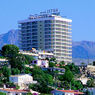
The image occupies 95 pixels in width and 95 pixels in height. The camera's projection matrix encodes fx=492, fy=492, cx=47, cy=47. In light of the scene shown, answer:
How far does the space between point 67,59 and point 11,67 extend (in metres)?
65.7

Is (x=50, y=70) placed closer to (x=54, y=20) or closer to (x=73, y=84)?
(x=73, y=84)

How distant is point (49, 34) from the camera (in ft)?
602

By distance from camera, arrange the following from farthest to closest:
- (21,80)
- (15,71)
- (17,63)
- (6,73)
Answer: (17,63) → (15,71) → (6,73) → (21,80)

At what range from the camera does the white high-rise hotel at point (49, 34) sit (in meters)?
183

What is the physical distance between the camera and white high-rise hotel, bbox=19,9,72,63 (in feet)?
601

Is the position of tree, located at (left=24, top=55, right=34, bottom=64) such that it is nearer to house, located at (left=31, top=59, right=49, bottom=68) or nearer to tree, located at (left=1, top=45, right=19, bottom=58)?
house, located at (left=31, top=59, right=49, bottom=68)

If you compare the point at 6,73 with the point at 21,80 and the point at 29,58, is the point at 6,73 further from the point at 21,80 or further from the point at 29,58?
the point at 29,58

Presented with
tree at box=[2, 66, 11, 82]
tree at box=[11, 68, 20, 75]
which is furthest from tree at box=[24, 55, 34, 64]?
tree at box=[2, 66, 11, 82]

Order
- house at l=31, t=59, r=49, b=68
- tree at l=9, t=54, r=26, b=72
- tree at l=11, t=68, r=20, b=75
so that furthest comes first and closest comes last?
1. house at l=31, t=59, r=49, b=68
2. tree at l=9, t=54, r=26, b=72
3. tree at l=11, t=68, r=20, b=75

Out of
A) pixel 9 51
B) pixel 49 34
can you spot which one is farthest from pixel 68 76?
pixel 49 34

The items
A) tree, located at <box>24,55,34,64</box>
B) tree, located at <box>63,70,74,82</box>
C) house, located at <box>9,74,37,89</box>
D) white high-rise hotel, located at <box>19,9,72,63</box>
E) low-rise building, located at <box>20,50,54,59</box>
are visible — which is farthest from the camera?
white high-rise hotel, located at <box>19,9,72,63</box>

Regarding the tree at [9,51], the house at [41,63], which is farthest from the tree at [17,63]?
the house at [41,63]

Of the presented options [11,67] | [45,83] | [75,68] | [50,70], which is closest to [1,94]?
[45,83]

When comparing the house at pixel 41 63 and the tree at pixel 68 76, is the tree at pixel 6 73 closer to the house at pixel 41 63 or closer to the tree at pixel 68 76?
the tree at pixel 68 76
